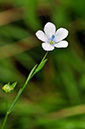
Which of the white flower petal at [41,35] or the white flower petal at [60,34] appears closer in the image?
the white flower petal at [41,35]

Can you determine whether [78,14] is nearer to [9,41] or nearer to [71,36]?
[71,36]

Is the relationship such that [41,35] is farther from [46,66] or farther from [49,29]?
[46,66]

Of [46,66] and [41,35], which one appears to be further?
[46,66]

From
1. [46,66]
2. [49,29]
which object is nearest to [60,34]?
[49,29]

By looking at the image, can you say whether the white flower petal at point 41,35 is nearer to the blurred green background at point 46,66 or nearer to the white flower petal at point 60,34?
the white flower petal at point 60,34

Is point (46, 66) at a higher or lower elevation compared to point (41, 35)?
higher

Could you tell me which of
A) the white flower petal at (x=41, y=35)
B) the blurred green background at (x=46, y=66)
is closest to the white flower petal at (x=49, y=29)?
the white flower petal at (x=41, y=35)

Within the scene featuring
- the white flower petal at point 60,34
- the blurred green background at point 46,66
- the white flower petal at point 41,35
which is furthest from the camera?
the blurred green background at point 46,66

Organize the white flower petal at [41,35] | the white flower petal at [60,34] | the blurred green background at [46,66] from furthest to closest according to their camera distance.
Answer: the blurred green background at [46,66] < the white flower petal at [60,34] < the white flower petal at [41,35]

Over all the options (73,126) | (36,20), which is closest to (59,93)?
(73,126)
